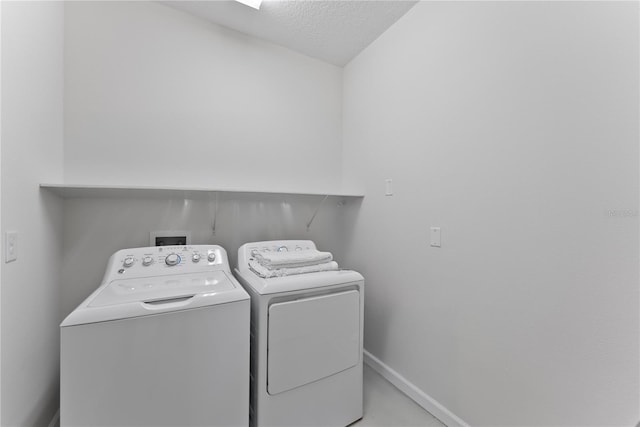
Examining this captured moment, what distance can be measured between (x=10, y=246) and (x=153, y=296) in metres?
0.51

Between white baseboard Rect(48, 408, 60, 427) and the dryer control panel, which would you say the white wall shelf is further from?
white baseboard Rect(48, 408, 60, 427)

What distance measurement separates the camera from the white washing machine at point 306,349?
1.26 meters

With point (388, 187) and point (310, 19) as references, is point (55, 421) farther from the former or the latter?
point (310, 19)

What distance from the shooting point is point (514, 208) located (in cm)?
118

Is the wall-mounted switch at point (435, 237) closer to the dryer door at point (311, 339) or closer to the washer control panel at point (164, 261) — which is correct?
the dryer door at point (311, 339)

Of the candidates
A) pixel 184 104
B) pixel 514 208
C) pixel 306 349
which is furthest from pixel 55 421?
pixel 514 208

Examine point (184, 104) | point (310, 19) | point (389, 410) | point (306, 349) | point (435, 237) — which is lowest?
point (389, 410)

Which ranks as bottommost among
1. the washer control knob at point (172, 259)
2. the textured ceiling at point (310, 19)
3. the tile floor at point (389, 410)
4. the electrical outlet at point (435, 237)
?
the tile floor at point (389, 410)

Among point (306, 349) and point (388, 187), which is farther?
point (388, 187)

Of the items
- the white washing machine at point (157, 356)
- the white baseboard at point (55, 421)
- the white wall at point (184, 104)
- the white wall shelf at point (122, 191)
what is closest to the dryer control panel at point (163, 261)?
the white washing machine at point (157, 356)

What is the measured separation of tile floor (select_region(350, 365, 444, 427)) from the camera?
4.88ft

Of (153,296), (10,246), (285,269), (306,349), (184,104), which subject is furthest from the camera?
(184,104)

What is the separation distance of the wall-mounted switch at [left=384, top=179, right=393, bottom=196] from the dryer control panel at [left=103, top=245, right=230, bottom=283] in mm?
1214

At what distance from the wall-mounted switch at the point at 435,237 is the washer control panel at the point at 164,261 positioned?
50.8 inches
